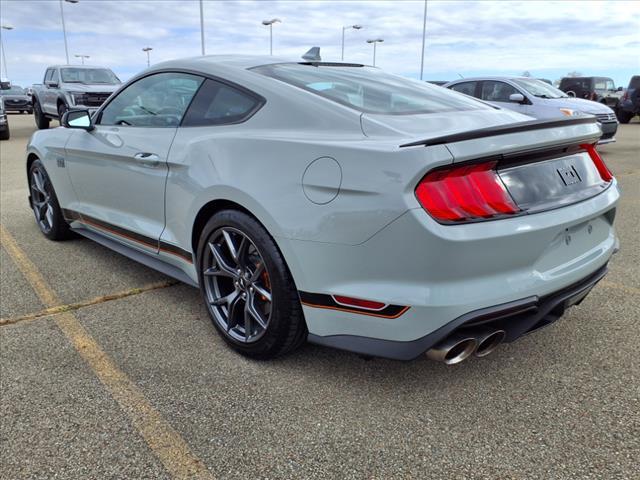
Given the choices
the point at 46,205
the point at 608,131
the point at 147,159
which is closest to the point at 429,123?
the point at 147,159

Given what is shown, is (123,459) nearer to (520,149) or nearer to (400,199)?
(400,199)

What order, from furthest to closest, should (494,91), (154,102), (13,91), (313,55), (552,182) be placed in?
(13,91) < (494,91) < (313,55) < (154,102) < (552,182)

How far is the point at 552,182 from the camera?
2.32m

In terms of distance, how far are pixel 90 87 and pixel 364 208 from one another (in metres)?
15.0

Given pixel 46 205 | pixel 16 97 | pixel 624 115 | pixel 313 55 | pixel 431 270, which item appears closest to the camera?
pixel 431 270

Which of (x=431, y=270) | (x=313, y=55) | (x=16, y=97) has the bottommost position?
(x=16, y=97)

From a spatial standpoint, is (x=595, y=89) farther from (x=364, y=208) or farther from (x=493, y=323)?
(x=364, y=208)

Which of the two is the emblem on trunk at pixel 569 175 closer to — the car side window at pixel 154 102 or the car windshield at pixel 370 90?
the car windshield at pixel 370 90

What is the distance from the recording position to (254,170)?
2504 mm

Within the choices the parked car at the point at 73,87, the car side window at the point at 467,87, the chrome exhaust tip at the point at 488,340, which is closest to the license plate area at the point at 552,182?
the chrome exhaust tip at the point at 488,340

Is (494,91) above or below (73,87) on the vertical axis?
above

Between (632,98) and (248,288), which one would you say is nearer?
(248,288)

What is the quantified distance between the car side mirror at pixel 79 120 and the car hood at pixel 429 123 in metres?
2.46

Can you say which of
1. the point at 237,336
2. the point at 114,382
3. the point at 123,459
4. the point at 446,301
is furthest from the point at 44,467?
the point at 446,301
